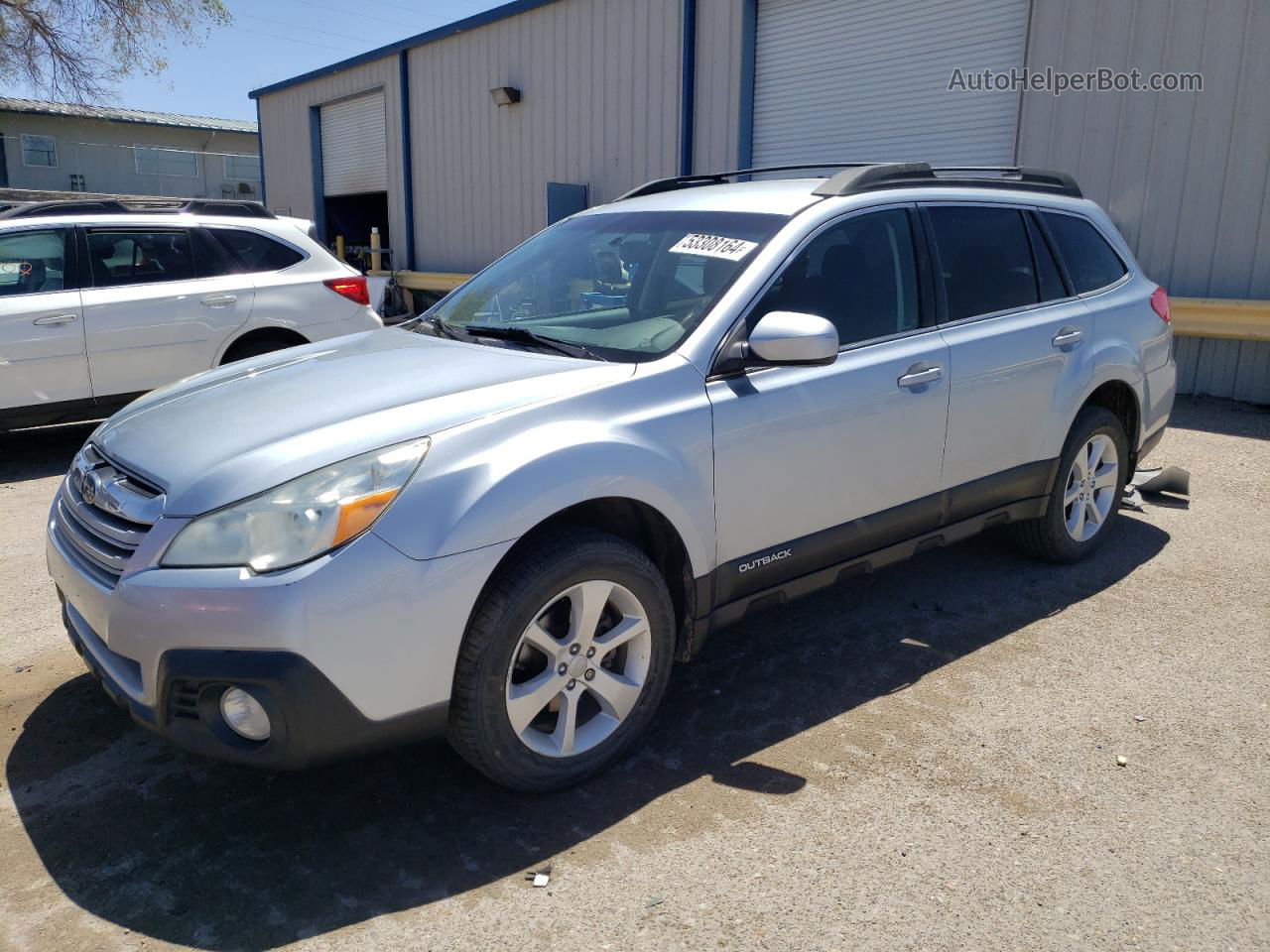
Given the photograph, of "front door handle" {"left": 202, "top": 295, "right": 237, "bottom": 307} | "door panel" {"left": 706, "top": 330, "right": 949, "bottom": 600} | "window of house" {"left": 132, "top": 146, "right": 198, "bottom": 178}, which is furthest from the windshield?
"window of house" {"left": 132, "top": 146, "right": 198, "bottom": 178}

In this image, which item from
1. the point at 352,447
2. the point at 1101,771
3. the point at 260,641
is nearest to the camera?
the point at 260,641

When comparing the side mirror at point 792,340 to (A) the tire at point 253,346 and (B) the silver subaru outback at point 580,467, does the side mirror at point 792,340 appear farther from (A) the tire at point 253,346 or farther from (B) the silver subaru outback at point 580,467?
(A) the tire at point 253,346

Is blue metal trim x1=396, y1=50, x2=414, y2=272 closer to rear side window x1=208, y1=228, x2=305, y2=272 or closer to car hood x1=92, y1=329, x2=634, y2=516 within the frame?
rear side window x1=208, y1=228, x2=305, y2=272

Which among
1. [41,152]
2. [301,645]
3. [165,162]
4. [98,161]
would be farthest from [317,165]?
[41,152]

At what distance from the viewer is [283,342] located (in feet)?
25.0

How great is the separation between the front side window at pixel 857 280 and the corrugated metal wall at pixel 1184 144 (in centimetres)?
632

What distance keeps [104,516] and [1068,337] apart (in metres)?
3.87

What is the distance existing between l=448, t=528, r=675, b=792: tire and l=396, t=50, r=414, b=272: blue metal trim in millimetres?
16803

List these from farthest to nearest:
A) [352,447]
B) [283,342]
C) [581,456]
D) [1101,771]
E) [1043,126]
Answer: [1043,126]
[283,342]
[1101,771]
[581,456]
[352,447]

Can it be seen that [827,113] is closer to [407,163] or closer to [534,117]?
[534,117]

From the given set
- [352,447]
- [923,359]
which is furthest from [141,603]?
[923,359]

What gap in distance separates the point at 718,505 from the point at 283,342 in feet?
17.6

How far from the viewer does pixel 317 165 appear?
21.5 metres

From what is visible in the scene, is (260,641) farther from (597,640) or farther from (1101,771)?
(1101,771)
